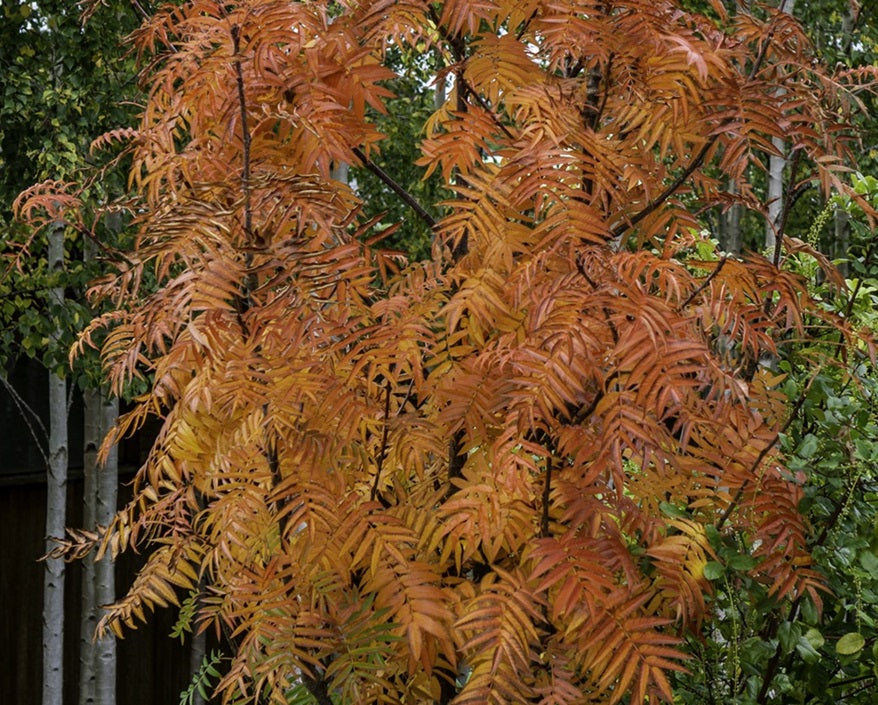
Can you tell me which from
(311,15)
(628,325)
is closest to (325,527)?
(628,325)

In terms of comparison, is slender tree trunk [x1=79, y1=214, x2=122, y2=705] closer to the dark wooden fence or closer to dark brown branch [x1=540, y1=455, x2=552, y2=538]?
the dark wooden fence

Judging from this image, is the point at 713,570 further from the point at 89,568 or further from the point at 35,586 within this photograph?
the point at 35,586

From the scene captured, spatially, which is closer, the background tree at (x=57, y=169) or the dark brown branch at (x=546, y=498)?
the dark brown branch at (x=546, y=498)

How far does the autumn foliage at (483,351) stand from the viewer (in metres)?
1.83

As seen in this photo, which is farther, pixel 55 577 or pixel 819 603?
pixel 55 577

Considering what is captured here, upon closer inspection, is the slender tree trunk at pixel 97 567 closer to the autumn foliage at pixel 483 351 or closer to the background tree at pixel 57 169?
the background tree at pixel 57 169

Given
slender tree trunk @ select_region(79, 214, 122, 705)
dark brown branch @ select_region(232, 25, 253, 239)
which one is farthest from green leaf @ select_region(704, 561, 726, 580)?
slender tree trunk @ select_region(79, 214, 122, 705)

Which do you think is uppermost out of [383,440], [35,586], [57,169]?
[57,169]

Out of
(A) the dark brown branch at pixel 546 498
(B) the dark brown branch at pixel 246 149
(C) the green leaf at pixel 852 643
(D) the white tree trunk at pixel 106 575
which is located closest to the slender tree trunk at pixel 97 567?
(D) the white tree trunk at pixel 106 575

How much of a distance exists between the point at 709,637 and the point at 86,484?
494 centimetres

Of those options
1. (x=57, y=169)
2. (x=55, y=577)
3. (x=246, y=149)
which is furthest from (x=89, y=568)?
(x=246, y=149)

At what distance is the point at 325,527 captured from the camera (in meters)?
1.99

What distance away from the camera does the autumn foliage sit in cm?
183

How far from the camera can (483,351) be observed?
196 cm
